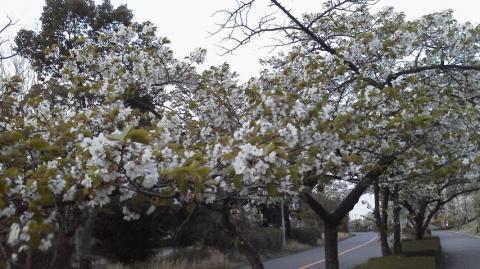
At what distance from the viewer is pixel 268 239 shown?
30.2 m

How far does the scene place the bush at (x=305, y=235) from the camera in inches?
1582

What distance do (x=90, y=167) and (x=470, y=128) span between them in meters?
6.49

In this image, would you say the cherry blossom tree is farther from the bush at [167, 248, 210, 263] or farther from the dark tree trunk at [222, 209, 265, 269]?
the bush at [167, 248, 210, 263]

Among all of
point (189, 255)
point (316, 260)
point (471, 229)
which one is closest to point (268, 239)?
point (316, 260)

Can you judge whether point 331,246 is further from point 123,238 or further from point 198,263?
point 198,263

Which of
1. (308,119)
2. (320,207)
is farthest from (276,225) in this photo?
(308,119)

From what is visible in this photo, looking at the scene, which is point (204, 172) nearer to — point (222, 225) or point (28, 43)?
point (222, 225)

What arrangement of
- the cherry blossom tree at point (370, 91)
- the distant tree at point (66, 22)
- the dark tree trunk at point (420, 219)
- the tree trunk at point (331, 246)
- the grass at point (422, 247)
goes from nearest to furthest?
the cherry blossom tree at point (370, 91) → the tree trunk at point (331, 246) → the grass at point (422, 247) → the distant tree at point (66, 22) → the dark tree trunk at point (420, 219)

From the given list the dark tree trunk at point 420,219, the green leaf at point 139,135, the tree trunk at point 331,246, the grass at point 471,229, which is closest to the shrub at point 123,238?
the dark tree trunk at point 420,219

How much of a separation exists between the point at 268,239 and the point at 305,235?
449 inches

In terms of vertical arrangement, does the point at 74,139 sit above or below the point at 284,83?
below

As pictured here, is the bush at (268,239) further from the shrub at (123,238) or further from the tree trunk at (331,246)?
the tree trunk at (331,246)

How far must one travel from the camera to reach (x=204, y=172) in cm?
271

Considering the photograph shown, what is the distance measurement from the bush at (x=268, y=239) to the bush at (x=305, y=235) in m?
7.51
